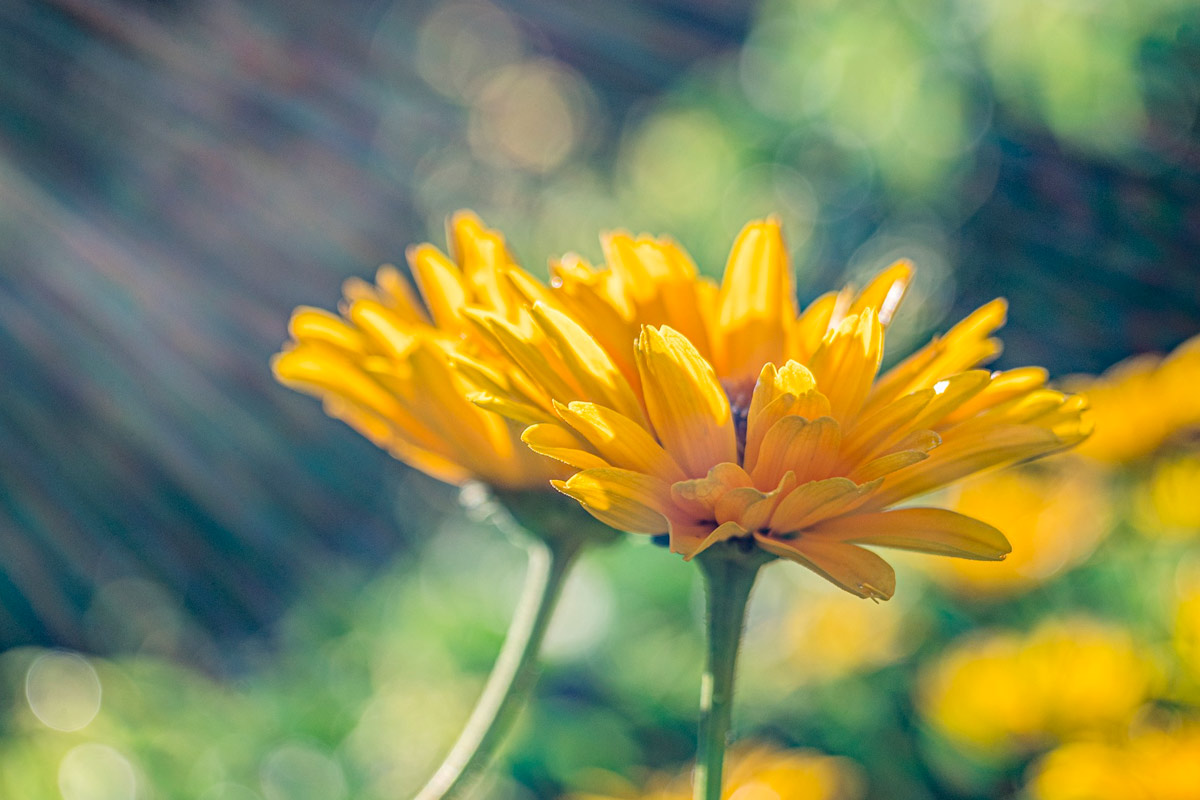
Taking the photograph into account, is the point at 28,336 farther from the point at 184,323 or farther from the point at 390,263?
the point at 390,263

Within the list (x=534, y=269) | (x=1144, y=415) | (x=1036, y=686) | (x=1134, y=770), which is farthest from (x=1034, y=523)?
(x=534, y=269)

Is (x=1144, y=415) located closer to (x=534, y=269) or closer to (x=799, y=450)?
(x=799, y=450)

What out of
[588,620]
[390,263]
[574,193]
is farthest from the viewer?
[390,263]

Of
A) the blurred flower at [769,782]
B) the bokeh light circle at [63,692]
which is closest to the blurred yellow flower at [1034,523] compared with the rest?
the blurred flower at [769,782]

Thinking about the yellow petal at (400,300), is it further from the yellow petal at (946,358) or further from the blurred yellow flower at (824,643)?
the blurred yellow flower at (824,643)

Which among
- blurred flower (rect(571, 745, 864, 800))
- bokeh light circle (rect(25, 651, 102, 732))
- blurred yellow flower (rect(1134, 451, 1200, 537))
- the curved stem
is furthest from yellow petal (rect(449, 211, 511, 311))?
bokeh light circle (rect(25, 651, 102, 732))

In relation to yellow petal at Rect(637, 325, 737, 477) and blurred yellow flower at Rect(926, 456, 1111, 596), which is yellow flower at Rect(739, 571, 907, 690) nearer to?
blurred yellow flower at Rect(926, 456, 1111, 596)

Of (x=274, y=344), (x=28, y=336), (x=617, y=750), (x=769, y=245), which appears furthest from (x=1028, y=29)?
(x=28, y=336)
